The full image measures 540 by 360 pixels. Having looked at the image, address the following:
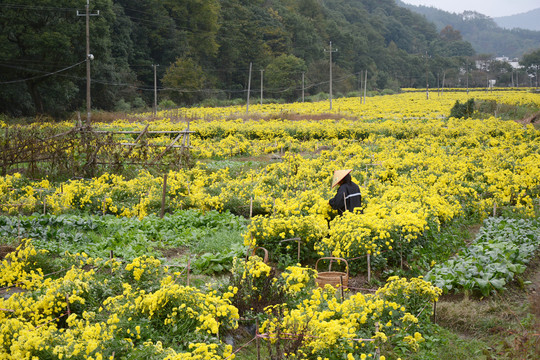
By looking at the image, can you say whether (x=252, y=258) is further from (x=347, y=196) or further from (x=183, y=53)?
(x=183, y=53)

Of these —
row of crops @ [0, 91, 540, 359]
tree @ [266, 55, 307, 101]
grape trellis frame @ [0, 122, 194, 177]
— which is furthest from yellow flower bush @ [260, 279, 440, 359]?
tree @ [266, 55, 307, 101]

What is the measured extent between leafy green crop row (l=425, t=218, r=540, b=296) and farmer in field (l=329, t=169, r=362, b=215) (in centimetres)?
195

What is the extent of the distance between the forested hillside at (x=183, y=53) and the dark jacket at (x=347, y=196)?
32740mm

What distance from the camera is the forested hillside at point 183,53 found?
3628cm

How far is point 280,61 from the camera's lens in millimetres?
75250

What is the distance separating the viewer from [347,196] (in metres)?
8.86

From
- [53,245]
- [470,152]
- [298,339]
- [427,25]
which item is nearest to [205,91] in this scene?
[470,152]

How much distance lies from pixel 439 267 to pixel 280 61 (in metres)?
70.5

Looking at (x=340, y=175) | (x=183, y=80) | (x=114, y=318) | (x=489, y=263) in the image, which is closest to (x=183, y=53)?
(x=183, y=80)

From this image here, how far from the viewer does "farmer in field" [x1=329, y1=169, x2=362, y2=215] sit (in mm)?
8805

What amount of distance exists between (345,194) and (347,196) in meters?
0.06

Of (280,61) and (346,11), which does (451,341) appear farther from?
(346,11)

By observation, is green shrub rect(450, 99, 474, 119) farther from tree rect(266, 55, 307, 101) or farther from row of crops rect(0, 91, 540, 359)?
tree rect(266, 55, 307, 101)

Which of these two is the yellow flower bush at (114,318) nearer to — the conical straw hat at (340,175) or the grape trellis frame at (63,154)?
the conical straw hat at (340,175)
